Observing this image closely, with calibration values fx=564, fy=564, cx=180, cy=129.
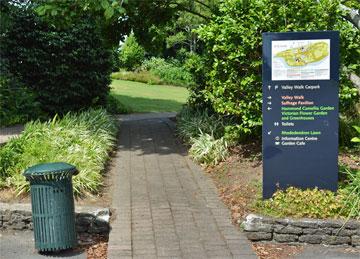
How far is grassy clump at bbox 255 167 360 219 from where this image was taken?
6.58 metres

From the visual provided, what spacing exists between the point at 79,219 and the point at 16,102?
9.73 meters

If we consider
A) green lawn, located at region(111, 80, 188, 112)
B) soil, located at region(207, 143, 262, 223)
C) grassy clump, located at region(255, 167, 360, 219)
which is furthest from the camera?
green lawn, located at region(111, 80, 188, 112)

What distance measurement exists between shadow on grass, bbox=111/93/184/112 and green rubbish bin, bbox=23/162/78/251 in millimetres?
15034

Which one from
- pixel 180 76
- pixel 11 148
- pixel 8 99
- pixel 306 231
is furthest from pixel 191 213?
pixel 180 76

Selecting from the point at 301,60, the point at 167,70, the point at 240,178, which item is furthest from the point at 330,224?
the point at 167,70

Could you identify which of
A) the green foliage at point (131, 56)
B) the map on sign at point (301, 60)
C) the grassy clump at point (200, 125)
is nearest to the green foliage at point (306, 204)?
the map on sign at point (301, 60)

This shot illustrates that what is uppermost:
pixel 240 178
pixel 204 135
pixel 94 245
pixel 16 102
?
pixel 16 102

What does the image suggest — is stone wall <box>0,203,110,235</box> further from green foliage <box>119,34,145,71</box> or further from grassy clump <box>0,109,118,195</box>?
green foliage <box>119,34,145,71</box>

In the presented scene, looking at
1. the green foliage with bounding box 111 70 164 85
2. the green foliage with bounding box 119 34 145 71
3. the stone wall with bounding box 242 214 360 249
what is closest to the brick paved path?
the stone wall with bounding box 242 214 360 249

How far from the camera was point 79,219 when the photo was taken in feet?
22.8

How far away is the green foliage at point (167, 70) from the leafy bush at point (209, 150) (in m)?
24.7

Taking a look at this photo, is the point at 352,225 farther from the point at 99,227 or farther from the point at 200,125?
the point at 200,125

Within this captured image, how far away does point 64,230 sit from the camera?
20.1 ft

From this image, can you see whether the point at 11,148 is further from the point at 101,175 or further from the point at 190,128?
the point at 190,128
